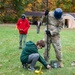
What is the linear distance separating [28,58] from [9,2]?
56989 mm

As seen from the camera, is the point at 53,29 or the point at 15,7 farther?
the point at 15,7

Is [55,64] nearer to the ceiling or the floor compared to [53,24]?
nearer to the floor

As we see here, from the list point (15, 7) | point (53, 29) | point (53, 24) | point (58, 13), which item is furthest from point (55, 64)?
point (15, 7)

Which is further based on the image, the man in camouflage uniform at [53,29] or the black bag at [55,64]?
the black bag at [55,64]

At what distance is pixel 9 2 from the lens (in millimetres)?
65375

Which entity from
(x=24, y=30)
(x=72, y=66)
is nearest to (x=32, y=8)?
(x=24, y=30)

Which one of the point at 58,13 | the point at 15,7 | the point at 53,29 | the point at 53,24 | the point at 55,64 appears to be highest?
the point at 58,13

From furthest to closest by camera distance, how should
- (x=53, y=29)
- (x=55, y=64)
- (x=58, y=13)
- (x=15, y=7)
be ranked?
(x=15, y=7), (x=55, y=64), (x=53, y=29), (x=58, y=13)

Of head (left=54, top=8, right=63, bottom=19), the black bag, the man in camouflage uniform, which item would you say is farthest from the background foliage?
head (left=54, top=8, right=63, bottom=19)

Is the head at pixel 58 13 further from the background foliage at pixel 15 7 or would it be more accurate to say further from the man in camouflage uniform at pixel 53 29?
the background foliage at pixel 15 7

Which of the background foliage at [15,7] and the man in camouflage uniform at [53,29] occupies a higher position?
the man in camouflage uniform at [53,29]

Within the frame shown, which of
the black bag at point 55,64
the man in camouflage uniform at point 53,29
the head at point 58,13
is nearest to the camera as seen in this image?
the head at point 58,13

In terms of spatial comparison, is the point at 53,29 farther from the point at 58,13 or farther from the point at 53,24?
the point at 58,13

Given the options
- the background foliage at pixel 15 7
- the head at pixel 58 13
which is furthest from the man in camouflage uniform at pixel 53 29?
the background foliage at pixel 15 7
